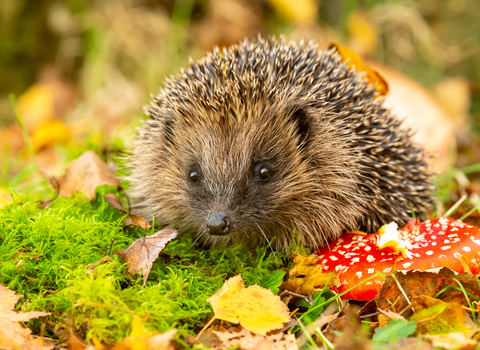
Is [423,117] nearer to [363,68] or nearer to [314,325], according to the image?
[363,68]

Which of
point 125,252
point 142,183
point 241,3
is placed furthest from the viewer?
point 241,3

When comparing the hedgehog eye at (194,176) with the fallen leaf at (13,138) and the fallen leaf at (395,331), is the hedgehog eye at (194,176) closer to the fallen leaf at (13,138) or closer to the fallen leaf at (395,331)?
the fallen leaf at (395,331)

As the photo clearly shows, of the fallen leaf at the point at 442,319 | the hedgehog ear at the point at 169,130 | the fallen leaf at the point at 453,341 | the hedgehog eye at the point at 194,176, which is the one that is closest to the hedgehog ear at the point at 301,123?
the hedgehog eye at the point at 194,176

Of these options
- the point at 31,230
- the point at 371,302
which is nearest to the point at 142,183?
the point at 31,230

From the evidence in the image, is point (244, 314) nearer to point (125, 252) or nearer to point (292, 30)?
point (125, 252)

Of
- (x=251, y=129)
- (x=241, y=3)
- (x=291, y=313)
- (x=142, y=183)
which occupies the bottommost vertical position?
(x=291, y=313)

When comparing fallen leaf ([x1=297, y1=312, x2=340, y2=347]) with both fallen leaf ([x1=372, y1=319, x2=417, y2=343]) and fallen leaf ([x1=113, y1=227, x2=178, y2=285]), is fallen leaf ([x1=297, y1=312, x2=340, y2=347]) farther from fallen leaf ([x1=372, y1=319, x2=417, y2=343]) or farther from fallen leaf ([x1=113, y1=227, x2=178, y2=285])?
fallen leaf ([x1=113, y1=227, x2=178, y2=285])

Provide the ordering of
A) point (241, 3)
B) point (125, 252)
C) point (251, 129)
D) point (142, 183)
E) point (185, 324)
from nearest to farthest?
point (185, 324) < point (125, 252) < point (251, 129) < point (142, 183) < point (241, 3)

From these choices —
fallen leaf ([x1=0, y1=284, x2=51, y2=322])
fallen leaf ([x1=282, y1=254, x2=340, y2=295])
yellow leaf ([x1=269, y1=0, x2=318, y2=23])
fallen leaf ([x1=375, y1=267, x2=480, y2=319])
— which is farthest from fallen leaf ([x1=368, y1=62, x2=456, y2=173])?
fallen leaf ([x1=0, y1=284, x2=51, y2=322])

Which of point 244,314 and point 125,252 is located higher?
point 125,252
